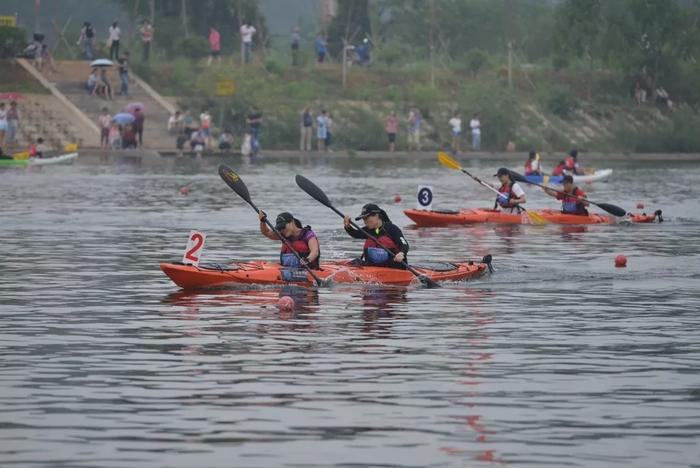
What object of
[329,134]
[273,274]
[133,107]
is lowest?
[273,274]

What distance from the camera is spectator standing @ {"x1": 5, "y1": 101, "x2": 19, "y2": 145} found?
2601 inches

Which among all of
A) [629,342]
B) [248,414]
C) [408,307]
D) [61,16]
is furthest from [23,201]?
[61,16]

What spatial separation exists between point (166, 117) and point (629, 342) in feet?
182

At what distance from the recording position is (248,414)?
1495 cm

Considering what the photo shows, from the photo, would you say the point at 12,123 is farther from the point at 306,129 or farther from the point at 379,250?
A: the point at 379,250

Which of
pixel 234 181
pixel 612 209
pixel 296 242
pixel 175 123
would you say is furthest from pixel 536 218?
pixel 175 123

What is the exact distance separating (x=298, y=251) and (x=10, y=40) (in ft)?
171

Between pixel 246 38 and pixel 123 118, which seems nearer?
pixel 123 118

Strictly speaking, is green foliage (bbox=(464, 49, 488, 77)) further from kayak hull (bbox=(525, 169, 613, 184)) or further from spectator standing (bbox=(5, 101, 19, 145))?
spectator standing (bbox=(5, 101, 19, 145))

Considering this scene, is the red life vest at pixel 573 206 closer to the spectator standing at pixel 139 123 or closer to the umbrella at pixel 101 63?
the spectator standing at pixel 139 123

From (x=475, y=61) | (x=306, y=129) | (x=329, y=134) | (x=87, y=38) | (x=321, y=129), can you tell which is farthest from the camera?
(x=475, y=61)

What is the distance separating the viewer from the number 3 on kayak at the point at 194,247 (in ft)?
76.2

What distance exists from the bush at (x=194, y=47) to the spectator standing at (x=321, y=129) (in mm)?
10019

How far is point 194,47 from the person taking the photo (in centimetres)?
8194
